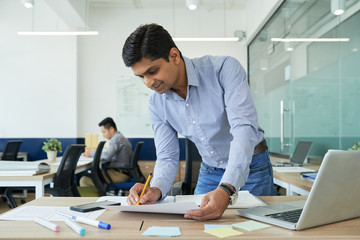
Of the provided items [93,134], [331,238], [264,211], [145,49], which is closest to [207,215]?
[264,211]

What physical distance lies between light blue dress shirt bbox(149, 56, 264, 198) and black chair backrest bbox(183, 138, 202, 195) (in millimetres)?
993

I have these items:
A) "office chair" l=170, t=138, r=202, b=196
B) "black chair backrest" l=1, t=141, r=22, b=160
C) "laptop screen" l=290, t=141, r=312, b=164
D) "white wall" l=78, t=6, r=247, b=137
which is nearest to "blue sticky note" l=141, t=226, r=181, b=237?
"office chair" l=170, t=138, r=202, b=196

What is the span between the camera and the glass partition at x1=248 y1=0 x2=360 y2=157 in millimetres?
2725

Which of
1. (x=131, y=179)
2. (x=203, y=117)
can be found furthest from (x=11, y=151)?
(x=203, y=117)

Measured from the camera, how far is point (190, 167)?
2732 millimetres

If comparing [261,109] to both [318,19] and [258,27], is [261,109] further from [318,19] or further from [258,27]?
[318,19]

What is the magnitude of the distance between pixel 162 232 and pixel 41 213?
0.48 metres

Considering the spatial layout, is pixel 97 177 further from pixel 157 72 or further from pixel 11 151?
pixel 157 72

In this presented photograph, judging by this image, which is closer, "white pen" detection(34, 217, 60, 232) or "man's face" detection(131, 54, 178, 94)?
"white pen" detection(34, 217, 60, 232)

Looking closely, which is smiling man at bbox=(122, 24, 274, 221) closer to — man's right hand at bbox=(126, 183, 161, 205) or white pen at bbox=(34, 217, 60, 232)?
man's right hand at bbox=(126, 183, 161, 205)

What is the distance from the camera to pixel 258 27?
18.9 ft

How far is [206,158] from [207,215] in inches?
28.0

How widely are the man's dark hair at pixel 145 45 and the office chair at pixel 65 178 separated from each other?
2.16 metres

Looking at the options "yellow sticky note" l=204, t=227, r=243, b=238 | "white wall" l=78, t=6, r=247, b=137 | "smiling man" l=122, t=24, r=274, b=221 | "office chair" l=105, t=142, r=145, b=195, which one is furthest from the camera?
"white wall" l=78, t=6, r=247, b=137
